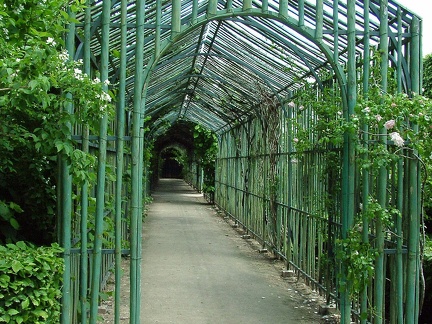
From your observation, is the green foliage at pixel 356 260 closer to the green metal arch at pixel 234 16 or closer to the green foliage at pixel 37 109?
the green metal arch at pixel 234 16

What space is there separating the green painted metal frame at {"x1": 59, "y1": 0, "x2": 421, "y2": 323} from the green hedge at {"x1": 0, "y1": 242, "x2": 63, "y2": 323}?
73cm

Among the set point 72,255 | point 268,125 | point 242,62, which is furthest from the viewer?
point 268,125

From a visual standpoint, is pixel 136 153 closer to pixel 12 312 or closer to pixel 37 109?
pixel 37 109

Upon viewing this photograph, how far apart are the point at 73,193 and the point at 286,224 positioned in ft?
17.4

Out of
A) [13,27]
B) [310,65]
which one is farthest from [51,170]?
[310,65]

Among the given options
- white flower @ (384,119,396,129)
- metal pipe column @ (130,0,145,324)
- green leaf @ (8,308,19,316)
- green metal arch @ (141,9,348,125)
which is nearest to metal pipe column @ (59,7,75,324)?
metal pipe column @ (130,0,145,324)

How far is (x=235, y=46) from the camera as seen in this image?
9234mm

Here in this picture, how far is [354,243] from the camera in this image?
5.21 meters

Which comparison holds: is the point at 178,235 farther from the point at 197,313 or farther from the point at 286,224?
the point at 197,313

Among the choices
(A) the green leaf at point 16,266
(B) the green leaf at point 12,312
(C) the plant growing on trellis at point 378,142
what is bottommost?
(B) the green leaf at point 12,312

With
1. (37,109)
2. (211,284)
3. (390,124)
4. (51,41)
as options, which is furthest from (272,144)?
(51,41)

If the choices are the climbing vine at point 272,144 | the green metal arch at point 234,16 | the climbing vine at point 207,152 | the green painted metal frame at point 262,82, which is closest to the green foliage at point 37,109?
the green painted metal frame at point 262,82

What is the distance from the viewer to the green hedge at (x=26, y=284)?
144 inches

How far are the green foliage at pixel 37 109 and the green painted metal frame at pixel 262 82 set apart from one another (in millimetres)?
305
